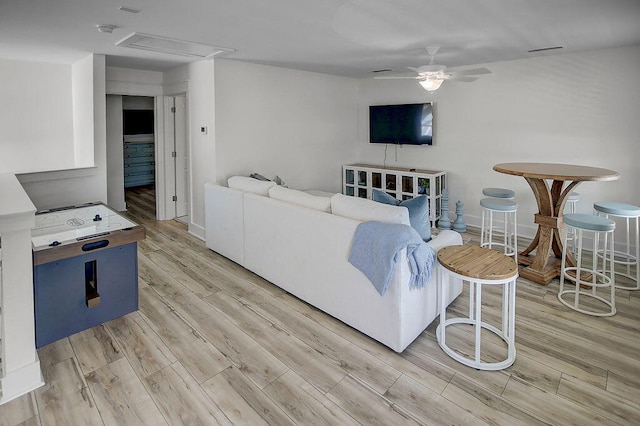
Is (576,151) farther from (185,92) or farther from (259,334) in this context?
(185,92)

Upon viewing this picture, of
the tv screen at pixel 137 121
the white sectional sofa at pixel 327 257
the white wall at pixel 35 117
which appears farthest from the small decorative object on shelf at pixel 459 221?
the tv screen at pixel 137 121

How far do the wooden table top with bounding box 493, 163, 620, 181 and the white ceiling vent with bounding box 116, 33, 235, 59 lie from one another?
308cm

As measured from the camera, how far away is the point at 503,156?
5.07 m

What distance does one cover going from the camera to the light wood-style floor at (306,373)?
1957mm

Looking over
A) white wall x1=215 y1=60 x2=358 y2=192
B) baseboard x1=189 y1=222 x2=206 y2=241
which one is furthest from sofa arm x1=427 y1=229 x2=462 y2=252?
baseboard x1=189 y1=222 x2=206 y2=241

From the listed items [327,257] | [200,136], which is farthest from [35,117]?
[327,257]

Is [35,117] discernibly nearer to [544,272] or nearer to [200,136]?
[200,136]

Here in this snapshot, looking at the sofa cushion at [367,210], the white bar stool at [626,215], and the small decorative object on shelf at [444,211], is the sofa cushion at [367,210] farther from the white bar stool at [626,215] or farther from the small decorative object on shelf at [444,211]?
the small decorative object on shelf at [444,211]

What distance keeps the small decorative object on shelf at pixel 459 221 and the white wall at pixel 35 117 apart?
5.46 m

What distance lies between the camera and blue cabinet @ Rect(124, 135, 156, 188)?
328 inches

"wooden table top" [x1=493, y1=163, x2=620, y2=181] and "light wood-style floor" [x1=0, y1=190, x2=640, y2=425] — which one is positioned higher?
"wooden table top" [x1=493, y1=163, x2=620, y2=181]

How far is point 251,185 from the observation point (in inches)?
156

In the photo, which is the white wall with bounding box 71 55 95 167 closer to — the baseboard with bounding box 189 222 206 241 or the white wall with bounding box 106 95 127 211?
the white wall with bounding box 106 95 127 211

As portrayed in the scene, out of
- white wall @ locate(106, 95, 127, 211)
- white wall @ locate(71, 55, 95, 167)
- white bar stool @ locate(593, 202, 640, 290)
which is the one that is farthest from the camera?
white wall @ locate(106, 95, 127, 211)
